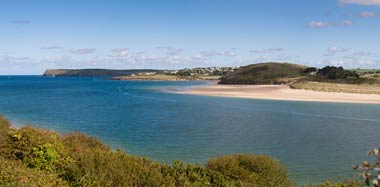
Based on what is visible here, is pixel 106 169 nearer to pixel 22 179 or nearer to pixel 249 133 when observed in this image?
pixel 22 179

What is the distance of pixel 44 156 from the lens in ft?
53.4

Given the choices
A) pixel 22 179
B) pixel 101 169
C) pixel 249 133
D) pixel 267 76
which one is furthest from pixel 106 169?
pixel 267 76

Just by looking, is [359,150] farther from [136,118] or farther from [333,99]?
[333,99]

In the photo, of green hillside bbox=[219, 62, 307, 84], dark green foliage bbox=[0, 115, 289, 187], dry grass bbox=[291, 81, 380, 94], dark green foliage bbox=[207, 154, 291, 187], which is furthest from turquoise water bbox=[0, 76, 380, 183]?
green hillside bbox=[219, 62, 307, 84]

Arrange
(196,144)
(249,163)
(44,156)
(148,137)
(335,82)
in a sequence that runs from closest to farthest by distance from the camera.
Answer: (44,156) < (249,163) < (196,144) < (148,137) < (335,82)

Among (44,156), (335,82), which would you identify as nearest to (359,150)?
(44,156)

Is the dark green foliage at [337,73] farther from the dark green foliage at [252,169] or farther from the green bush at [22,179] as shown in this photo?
the green bush at [22,179]

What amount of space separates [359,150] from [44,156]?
80.4 feet

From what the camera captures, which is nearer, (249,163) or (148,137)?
(249,163)

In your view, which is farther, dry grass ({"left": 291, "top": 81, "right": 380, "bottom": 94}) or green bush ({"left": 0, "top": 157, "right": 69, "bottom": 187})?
dry grass ({"left": 291, "top": 81, "right": 380, "bottom": 94})

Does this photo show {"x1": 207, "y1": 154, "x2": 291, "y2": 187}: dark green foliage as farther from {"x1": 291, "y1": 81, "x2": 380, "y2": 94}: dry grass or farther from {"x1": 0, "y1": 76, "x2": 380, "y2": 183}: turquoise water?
{"x1": 291, "y1": 81, "x2": 380, "y2": 94}: dry grass

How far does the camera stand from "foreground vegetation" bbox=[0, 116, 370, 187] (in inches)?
523

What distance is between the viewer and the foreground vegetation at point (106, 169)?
13.3m

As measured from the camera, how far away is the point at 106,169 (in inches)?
562
